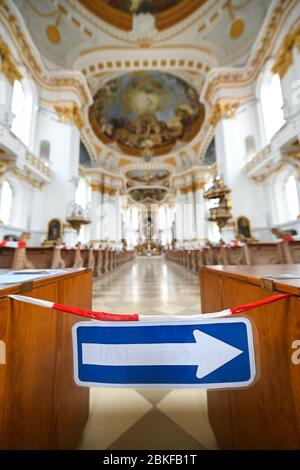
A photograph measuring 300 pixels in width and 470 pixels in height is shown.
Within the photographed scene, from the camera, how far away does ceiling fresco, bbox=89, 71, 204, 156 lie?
1206 cm

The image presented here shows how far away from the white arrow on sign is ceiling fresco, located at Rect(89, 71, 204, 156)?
14.6m

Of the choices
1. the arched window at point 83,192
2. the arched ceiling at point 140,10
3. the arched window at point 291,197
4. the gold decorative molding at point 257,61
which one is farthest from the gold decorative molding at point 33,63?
the arched window at point 291,197

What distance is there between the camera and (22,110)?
26.2ft

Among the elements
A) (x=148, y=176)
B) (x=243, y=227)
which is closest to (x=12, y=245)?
(x=243, y=227)

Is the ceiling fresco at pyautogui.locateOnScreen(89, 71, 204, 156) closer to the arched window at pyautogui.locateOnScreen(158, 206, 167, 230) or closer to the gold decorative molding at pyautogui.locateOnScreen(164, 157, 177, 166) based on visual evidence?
the gold decorative molding at pyautogui.locateOnScreen(164, 157, 177, 166)

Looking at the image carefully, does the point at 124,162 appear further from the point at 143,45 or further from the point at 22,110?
the point at 22,110

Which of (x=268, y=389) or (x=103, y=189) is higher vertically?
(x=103, y=189)

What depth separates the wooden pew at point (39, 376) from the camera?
452 millimetres

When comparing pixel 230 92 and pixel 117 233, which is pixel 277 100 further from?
pixel 117 233

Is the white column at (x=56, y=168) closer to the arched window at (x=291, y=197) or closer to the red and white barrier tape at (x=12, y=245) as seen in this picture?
the red and white barrier tape at (x=12, y=245)

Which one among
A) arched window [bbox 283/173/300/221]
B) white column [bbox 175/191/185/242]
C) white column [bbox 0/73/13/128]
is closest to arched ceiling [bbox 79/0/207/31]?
white column [bbox 0/73/13/128]

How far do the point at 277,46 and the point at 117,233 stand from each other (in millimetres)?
12928

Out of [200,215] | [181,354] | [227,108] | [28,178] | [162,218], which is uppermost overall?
[227,108]

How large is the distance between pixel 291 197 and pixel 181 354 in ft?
30.0
